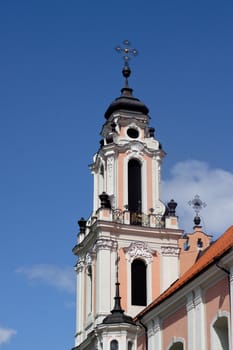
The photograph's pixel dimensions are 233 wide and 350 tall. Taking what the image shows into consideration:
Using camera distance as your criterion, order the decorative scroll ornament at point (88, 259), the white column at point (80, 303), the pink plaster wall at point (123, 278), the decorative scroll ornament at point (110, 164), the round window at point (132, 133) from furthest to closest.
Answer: the round window at point (132, 133), the decorative scroll ornament at point (110, 164), the white column at point (80, 303), the decorative scroll ornament at point (88, 259), the pink plaster wall at point (123, 278)

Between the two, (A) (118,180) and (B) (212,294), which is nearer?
(B) (212,294)

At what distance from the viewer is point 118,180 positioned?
1655 inches

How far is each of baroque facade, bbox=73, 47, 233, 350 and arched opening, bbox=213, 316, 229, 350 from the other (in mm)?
5666

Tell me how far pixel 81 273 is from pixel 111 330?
809 centimetres

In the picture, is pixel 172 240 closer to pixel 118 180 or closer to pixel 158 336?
pixel 118 180

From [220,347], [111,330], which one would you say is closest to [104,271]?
[111,330]

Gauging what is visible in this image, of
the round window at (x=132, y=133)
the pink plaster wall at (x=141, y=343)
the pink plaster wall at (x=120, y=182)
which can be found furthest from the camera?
the round window at (x=132, y=133)

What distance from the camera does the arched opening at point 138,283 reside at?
130ft

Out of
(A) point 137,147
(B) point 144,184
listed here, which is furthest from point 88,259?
(A) point 137,147

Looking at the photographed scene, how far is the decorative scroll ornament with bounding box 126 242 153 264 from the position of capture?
40219 millimetres

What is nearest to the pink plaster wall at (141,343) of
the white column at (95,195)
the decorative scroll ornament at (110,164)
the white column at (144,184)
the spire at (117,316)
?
the spire at (117,316)

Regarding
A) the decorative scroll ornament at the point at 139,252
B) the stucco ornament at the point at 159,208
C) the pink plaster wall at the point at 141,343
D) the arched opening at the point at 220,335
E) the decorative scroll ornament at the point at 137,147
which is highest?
the decorative scroll ornament at the point at 137,147

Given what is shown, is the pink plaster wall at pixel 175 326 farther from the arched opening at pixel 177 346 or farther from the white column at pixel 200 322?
the white column at pixel 200 322

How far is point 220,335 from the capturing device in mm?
26875
